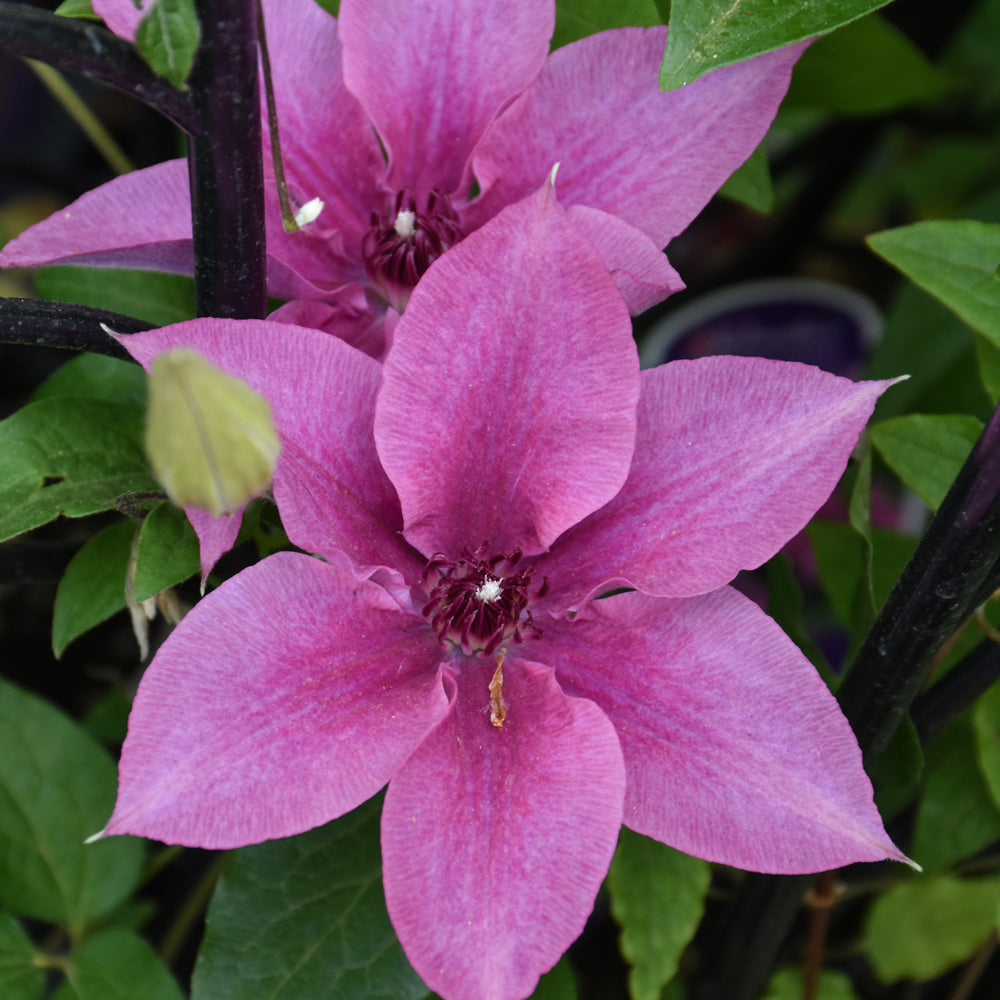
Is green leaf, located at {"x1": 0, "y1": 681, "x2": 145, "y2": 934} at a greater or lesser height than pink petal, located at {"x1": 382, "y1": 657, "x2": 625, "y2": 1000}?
lesser

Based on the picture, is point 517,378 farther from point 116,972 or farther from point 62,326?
point 116,972

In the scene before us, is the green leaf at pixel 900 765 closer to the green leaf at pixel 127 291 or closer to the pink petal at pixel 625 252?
the pink petal at pixel 625 252

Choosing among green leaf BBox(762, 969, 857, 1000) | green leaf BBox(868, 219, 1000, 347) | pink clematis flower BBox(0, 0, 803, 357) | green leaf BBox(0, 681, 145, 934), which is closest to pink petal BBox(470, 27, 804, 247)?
pink clematis flower BBox(0, 0, 803, 357)

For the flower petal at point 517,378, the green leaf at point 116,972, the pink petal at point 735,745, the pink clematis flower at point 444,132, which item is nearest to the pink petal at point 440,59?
the pink clematis flower at point 444,132

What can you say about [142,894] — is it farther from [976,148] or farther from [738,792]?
[976,148]

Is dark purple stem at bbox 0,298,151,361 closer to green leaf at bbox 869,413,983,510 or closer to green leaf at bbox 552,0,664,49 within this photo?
green leaf at bbox 552,0,664,49

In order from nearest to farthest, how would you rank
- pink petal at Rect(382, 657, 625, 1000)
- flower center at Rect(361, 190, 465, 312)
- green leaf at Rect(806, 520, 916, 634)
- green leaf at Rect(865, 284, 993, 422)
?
pink petal at Rect(382, 657, 625, 1000) → flower center at Rect(361, 190, 465, 312) → green leaf at Rect(806, 520, 916, 634) → green leaf at Rect(865, 284, 993, 422)

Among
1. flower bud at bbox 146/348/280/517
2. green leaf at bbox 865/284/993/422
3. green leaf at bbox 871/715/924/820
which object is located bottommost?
green leaf at bbox 865/284/993/422
